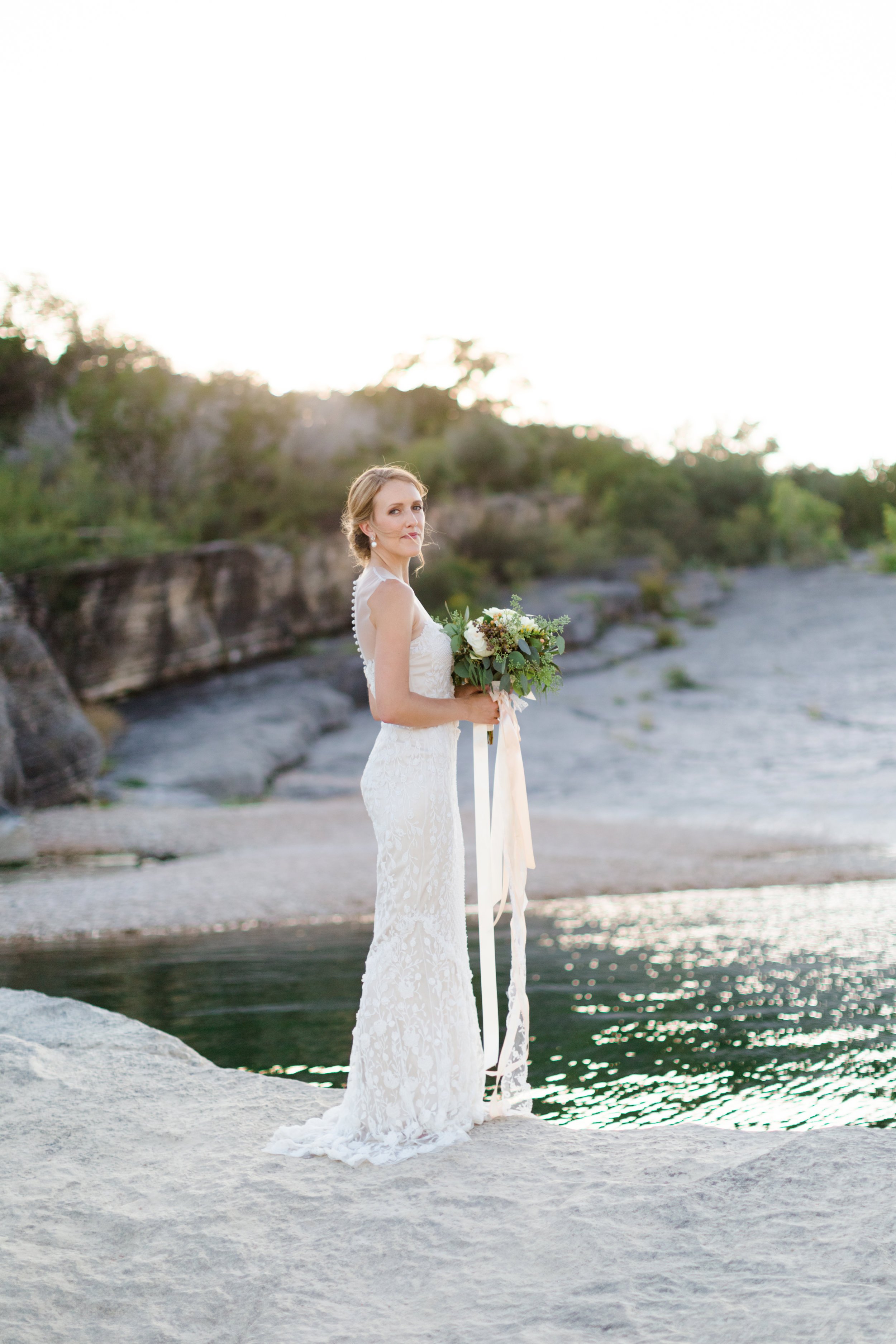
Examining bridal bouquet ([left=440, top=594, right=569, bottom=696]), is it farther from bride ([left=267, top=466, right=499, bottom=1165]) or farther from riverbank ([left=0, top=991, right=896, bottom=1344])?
riverbank ([left=0, top=991, right=896, bottom=1344])

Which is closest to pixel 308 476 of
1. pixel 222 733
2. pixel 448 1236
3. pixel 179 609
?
pixel 179 609

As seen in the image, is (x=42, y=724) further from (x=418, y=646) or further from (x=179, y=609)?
(x=418, y=646)

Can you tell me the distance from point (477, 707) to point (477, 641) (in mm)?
262

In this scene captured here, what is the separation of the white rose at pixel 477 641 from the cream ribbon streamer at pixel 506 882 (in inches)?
10.5

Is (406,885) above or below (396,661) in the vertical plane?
below

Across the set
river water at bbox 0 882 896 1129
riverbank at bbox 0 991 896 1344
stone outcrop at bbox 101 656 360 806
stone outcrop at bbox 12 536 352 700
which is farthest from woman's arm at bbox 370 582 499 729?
stone outcrop at bbox 12 536 352 700

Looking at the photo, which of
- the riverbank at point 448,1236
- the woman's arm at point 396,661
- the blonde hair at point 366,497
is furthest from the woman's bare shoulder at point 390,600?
the riverbank at point 448,1236

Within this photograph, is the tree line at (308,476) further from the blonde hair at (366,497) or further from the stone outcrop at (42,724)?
the blonde hair at (366,497)

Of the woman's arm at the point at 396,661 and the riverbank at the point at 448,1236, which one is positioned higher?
the woman's arm at the point at 396,661

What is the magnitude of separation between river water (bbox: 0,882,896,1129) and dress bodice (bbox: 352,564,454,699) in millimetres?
2122

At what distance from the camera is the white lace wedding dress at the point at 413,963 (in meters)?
4.17

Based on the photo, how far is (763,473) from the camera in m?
38.2

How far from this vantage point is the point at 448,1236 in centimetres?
340

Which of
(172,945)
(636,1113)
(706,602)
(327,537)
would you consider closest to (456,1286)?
(636,1113)
